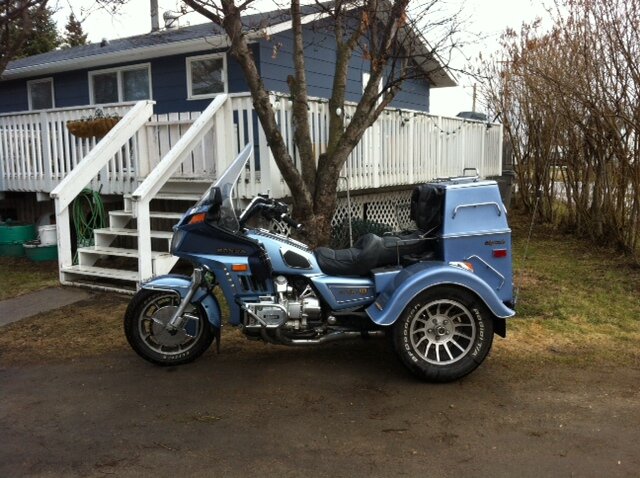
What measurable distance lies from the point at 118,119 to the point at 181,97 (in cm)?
406

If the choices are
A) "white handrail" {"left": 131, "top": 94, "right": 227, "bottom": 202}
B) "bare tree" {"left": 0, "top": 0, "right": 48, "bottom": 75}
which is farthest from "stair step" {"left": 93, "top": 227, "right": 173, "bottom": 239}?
"bare tree" {"left": 0, "top": 0, "right": 48, "bottom": 75}

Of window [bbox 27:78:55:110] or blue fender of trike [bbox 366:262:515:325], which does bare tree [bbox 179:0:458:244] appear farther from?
window [bbox 27:78:55:110]

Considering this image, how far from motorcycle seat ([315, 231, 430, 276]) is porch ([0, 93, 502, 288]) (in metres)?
2.71

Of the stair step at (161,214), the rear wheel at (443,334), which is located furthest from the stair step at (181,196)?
the rear wheel at (443,334)

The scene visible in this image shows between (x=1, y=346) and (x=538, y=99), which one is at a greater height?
(x=538, y=99)

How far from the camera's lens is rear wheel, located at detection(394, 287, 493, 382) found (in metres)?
4.10

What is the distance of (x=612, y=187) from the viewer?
9438 mm

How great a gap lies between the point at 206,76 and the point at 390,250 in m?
8.83

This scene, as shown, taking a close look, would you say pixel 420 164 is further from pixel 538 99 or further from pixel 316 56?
pixel 316 56

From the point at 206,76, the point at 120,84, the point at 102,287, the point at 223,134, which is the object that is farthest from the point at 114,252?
the point at 120,84

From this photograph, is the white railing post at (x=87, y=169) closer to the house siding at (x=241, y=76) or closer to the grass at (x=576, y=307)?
the house siding at (x=241, y=76)

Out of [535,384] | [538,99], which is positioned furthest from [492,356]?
[538,99]

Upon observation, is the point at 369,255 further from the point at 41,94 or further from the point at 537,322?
the point at 41,94

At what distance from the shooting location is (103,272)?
23.0 feet
